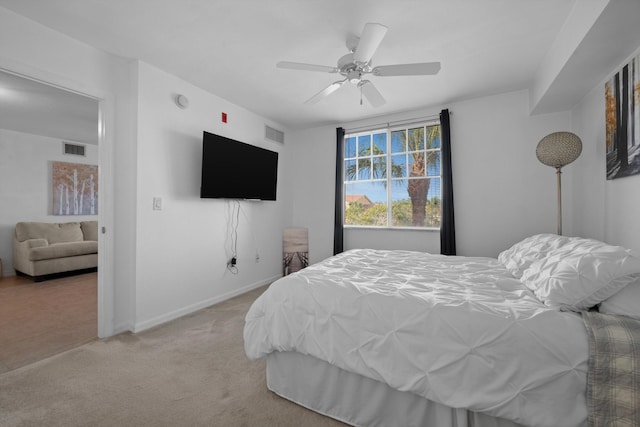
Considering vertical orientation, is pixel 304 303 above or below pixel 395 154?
below

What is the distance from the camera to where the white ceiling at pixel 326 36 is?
1.88 metres

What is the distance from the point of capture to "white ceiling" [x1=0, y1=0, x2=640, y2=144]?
1.88 meters

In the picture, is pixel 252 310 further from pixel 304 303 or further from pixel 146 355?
pixel 146 355

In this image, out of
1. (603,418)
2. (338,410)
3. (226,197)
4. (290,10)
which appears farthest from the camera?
(226,197)

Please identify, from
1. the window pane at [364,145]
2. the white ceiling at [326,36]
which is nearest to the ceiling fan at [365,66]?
the white ceiling at [326,36]

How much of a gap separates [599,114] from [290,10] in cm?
279

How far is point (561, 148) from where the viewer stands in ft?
7.92

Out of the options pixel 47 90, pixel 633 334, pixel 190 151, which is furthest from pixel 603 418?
pixel 47 90

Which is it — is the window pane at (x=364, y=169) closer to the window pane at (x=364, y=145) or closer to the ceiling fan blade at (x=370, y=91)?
the window pane at (x=364, y=145)

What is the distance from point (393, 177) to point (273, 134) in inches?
78.8

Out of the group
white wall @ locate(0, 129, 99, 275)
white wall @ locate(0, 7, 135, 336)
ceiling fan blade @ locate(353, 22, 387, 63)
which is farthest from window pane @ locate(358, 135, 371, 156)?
white wall @ locate(0, 129, 99, 275)

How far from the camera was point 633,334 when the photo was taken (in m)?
1.06

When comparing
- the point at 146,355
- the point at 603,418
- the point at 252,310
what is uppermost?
the point at 252,310

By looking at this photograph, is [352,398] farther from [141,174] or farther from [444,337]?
[141,174]
